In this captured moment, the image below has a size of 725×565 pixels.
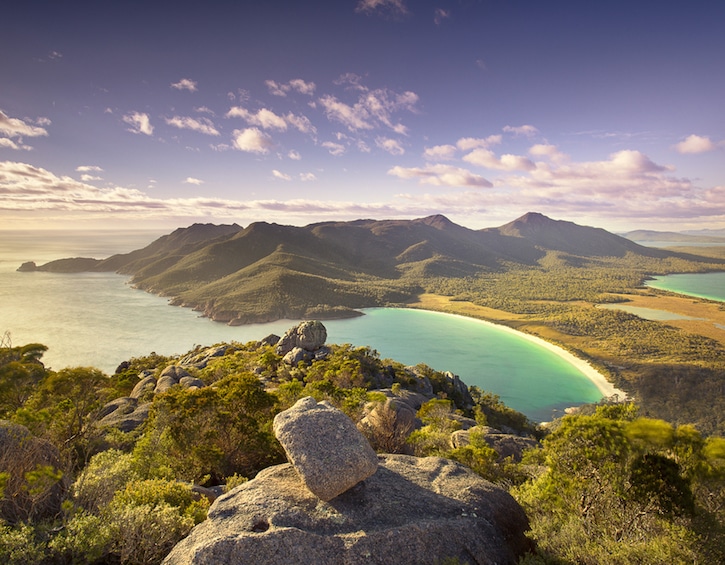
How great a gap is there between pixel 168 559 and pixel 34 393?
32.7m

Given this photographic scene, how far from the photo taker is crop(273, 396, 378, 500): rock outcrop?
11.9 meters

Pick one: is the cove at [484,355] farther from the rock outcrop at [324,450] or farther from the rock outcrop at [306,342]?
the rock outcrop at [324,450]

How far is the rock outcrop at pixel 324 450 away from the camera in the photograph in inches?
469

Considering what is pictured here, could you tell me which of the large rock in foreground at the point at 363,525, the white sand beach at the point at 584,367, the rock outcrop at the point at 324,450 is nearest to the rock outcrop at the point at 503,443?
the large rock in foreground at the point at 363,525

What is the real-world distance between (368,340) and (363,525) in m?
144

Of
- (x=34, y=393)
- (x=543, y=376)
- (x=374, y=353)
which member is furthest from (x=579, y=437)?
(x=543, y=376)

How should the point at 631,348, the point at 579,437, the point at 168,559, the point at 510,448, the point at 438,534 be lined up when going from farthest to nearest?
1. the point at 631,348
2. the point at 510,448
3. the point at 579,437
4. the point at 438,534
5. the point at 168,559

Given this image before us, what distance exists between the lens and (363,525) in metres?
11.3

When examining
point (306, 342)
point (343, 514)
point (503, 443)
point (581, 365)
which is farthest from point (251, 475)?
Result: point (581, 365)

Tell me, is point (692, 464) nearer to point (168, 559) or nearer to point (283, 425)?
point (283, 425)

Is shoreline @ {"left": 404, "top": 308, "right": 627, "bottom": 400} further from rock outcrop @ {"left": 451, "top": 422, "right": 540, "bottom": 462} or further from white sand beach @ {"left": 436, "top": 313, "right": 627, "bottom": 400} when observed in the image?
rock outcrop @ {"left": 451, "top": 422, "right": 540, "bottom": 462}

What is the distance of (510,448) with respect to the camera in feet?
104

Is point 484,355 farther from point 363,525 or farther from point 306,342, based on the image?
point 363,525

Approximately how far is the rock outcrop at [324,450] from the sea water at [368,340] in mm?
93056
